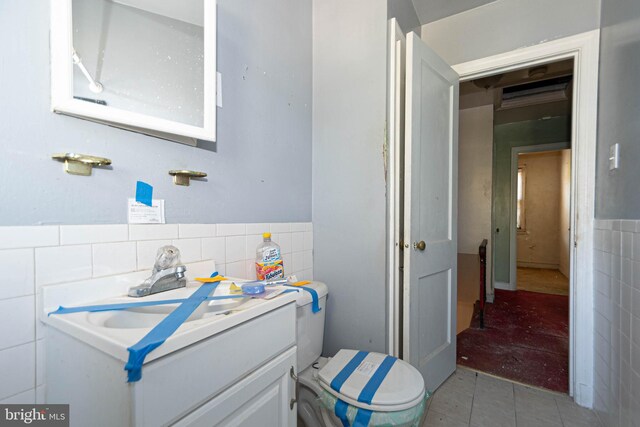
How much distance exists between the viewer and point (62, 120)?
29.0 inches

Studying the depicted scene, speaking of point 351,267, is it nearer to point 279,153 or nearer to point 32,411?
point 279,153

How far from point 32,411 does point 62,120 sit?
0.71 meters

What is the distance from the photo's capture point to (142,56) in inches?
35.6

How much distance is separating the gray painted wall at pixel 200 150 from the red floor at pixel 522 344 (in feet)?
5.44

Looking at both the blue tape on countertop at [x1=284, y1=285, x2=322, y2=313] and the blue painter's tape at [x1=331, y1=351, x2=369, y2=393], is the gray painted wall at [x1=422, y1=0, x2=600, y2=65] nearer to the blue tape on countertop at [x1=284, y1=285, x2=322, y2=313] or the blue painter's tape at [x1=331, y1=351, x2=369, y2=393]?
the blue tape on countertop at [x1=284, y1=285, x2=322, y2=313]

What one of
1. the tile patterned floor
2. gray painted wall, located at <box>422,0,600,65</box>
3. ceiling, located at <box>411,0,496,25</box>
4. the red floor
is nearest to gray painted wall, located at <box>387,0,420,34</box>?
ceiling, located at <box>411,0,496,25</box>

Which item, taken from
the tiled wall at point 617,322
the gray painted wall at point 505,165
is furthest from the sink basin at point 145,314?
the gray painted wall at point 505,165

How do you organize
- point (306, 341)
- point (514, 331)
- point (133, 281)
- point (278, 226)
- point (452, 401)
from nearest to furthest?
point (133, 281)
point (306, 341)
point (278, 226)
point (452, 401)
point (514, 331)

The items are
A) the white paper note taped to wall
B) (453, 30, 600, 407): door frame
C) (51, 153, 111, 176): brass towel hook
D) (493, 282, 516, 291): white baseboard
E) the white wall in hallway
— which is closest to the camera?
(51, 153, 111, 176): brass towel hook

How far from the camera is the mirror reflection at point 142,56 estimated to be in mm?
781

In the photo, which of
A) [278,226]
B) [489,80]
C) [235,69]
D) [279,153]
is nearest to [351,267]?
[278,226]

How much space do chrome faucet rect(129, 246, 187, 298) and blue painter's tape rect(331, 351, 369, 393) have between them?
640mm

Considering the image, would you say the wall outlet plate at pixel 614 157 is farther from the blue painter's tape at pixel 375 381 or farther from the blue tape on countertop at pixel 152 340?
the blue tape on countertop at pixel 152 340

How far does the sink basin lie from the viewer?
666 millimetres
